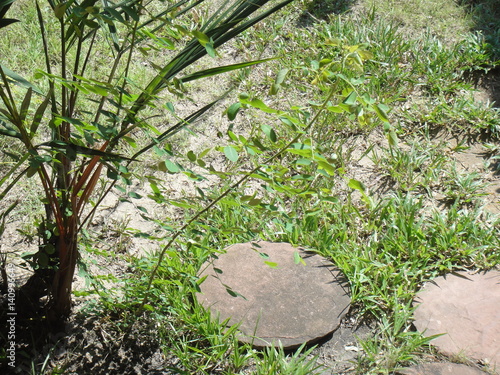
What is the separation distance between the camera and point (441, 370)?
2.26 metres

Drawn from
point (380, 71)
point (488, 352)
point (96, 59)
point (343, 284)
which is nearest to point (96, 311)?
point (343, 284)

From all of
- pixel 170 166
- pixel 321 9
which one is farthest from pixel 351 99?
pixel 321 9

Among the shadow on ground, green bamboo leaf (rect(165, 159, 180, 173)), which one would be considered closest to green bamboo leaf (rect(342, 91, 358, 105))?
green bamboo leaf (rect(165, 159, 180, 173))

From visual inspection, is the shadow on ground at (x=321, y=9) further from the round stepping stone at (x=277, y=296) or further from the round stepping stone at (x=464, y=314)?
the round stepping stone at (x=464, y=314)

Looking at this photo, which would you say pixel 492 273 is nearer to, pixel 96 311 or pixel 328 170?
pixel 328 170

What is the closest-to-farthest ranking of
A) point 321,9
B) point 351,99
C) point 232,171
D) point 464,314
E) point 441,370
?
point 351,99
point 441,370
point 464,314
point 232,171
point 321,9

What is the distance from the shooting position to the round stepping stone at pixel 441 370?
7.39 ft

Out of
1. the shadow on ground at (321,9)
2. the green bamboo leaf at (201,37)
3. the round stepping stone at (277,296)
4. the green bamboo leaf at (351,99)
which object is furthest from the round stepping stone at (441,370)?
the shadow on ground at (321,9)

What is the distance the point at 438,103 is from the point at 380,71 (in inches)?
17.6

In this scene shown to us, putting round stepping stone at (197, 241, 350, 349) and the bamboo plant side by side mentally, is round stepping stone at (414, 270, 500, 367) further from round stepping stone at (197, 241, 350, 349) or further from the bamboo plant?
the bamboo plant

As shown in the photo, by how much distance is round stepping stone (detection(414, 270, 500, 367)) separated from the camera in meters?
2.36

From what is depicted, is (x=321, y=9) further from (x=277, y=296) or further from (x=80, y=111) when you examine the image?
(x=80, y=111)

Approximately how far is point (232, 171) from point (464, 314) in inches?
57.6

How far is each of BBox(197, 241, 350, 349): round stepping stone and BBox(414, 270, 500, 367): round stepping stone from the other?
39cm
